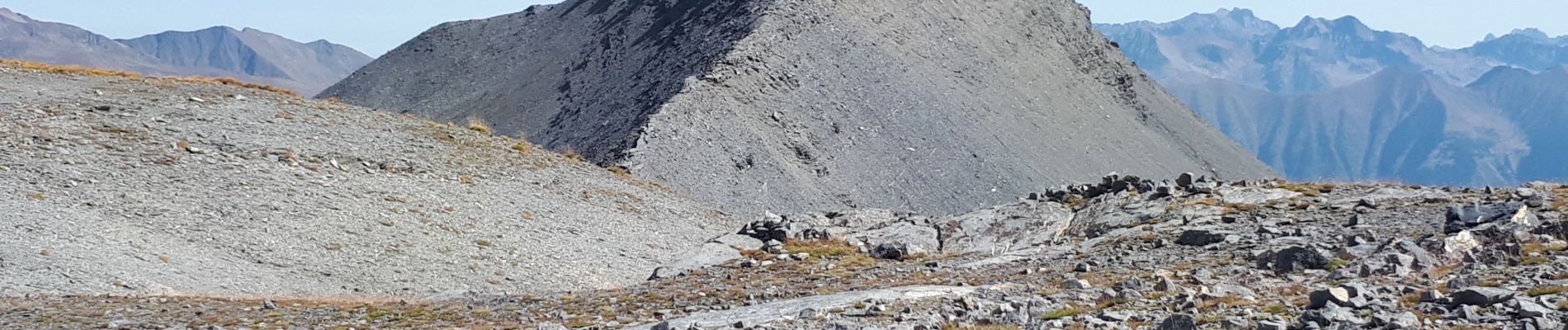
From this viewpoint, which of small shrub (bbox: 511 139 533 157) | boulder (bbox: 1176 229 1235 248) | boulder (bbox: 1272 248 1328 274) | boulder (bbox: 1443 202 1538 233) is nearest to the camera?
boulder (bbox: 1272 248 1328 274)

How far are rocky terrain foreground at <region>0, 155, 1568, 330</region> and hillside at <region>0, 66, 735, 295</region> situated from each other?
2.52 metres

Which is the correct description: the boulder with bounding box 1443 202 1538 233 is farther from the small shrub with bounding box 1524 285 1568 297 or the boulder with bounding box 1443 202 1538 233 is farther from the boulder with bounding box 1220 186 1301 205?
the small shrub with bounding box 1524 285 1568 297

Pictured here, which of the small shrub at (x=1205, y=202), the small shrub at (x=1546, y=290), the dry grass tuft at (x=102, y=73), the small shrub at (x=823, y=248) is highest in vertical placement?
the dry grass tuft at (x=102, y=73)

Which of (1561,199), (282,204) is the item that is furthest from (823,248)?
(1561,199)

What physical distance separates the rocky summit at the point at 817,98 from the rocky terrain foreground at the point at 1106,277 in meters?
14.5

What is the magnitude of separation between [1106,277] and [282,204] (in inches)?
682

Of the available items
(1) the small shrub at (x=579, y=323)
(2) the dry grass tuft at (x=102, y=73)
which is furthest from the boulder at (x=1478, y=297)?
(2) the dry grass tuft at (x=102, y=73)

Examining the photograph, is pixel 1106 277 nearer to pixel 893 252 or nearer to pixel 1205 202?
pixel 893 252

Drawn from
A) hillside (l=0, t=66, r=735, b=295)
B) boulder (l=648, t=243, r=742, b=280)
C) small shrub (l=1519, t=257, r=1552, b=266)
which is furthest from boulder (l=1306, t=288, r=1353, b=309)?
hillside (l=0, t=66, r=735, b=295)

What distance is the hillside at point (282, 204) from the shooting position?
2389 cm

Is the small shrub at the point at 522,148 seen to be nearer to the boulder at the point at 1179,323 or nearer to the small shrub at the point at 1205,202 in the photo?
the small shrub at the point at 1205,202

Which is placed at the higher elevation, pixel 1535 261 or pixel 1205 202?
pixel 1205 202

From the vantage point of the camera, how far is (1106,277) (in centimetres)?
1817

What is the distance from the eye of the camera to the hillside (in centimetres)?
2389
